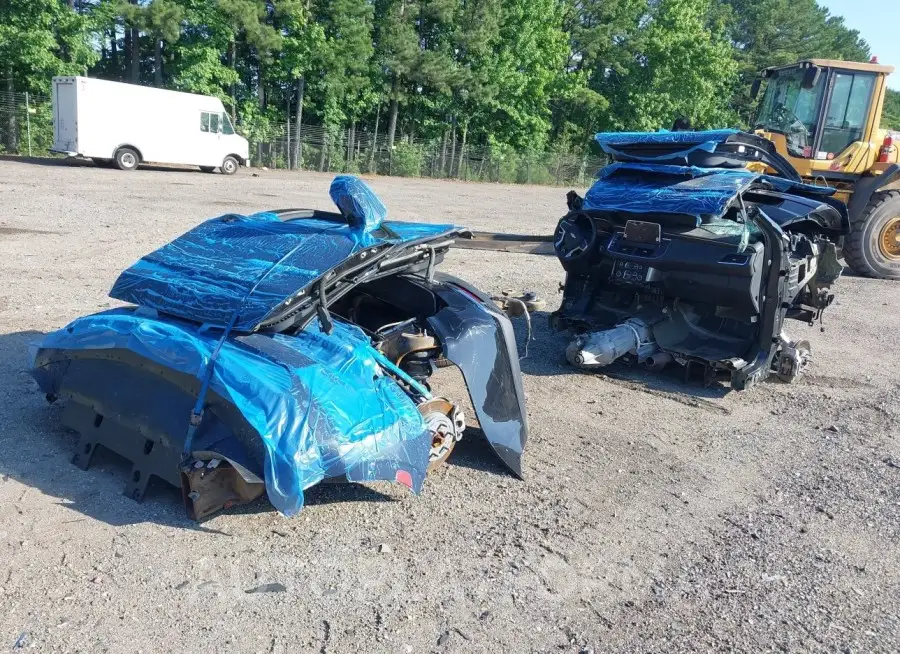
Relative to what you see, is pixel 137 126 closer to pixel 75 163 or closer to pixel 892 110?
pixel 75 163

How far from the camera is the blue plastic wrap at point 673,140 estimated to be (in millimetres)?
6430

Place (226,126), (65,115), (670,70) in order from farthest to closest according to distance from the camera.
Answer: (670,70) < (226,126) < (65,115)

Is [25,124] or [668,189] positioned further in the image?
[25,124]

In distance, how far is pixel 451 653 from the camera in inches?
114

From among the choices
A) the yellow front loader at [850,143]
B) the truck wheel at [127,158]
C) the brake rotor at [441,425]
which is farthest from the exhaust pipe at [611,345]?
the truck wheel at [127,158]

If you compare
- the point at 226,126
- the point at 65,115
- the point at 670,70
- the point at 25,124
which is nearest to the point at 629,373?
the point at 65,115

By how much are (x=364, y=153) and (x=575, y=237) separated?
29.3m

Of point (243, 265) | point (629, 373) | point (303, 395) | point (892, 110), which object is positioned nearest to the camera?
point (303, 395)

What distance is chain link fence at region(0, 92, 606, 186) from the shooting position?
2720 cm

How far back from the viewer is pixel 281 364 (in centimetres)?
362

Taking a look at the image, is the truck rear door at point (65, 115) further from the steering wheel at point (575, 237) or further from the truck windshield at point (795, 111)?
the steering wheel at point (575, 237)

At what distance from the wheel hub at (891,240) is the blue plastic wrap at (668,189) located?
6616mm

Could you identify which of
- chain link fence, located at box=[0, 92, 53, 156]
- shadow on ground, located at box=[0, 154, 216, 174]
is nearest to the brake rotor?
shadow on ground, located at box=[0, 154, 216, 174]

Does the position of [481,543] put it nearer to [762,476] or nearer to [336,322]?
[336,322]
